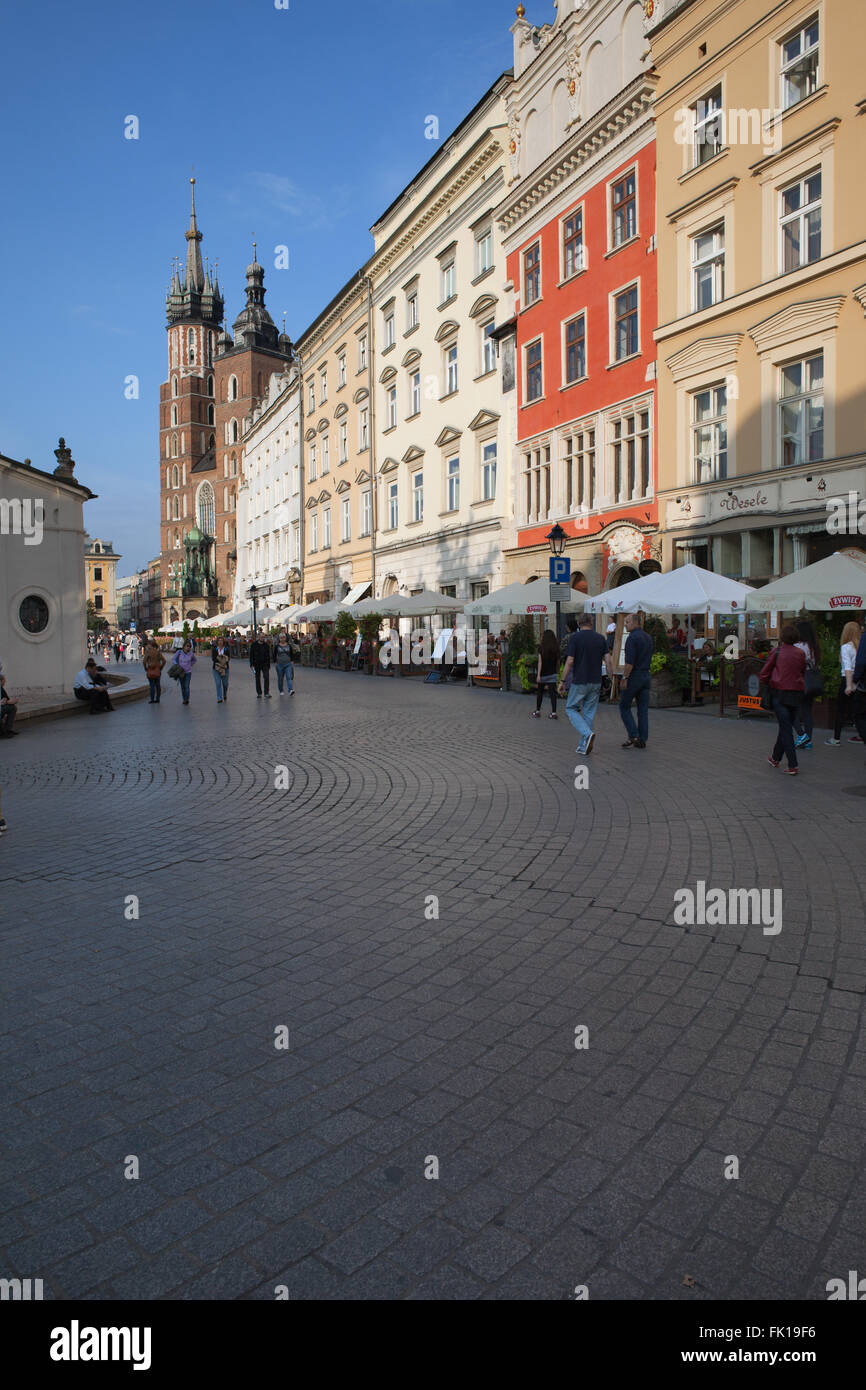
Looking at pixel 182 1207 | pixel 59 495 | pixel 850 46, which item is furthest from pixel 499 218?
pixel 182 1207

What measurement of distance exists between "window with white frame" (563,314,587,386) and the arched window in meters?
83.2

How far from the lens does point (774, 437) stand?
19750mm

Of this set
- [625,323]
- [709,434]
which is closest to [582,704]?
[709,434]

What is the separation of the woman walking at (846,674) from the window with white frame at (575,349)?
17278mm

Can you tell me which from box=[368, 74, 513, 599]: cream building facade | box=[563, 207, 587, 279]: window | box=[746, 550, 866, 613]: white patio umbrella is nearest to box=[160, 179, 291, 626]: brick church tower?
box=[368, 74, 513, 599]: cream building facade

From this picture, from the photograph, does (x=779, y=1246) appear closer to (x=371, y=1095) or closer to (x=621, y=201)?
(x=371, y=1095)

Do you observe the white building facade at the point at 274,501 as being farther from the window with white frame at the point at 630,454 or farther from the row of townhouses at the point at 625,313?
the window with white frame at the point at 630,454

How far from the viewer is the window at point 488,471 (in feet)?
105

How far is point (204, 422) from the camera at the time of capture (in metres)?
114

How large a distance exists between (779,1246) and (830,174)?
21423mm

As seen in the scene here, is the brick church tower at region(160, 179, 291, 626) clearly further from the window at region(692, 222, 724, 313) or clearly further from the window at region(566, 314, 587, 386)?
the window at region(692, 222, 724, 313)

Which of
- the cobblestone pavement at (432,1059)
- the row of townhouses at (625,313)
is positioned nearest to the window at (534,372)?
the row of townhouses at (625,313)

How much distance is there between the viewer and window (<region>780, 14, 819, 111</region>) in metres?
18.7
